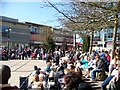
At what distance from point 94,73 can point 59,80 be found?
299 cm

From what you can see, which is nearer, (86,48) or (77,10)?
(77,10)

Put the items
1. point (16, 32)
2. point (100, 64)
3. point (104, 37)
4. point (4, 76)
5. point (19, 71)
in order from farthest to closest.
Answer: point (16, 32)
point (104, 37)
point (19, 71)
point (100, 64)
point (4, 76)

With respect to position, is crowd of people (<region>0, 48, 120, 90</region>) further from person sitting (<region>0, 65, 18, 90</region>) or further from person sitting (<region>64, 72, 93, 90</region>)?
person sitting (<region>0, 65, 18, 90</region>)

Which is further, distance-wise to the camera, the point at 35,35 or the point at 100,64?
the point at 35,35

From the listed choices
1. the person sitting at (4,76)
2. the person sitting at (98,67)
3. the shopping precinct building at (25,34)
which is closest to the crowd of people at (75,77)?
the person sitting at (98,67)

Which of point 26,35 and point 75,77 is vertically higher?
point 26,35

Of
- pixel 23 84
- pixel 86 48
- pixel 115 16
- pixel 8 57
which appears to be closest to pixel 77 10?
pixel 115 16

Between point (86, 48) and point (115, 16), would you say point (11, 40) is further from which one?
point (115, 16)

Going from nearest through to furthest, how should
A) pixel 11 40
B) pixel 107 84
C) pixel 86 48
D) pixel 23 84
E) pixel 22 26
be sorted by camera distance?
pixel 107 84, pixel 23 84, pixel 86 48, pixel 11 40, pixel 22 26

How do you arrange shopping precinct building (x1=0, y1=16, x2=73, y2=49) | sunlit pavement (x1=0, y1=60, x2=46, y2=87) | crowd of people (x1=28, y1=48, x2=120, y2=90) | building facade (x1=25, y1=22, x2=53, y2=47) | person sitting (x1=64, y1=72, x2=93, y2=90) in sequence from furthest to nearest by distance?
building facade (x1=25, y1=22, x2=53, y2=47)
shopping precinct building (x1=0, y1=16, x2=73, y2=49)
sunlit pavement (x1=0, y1=60, x2=46, y2=87)
crowd of people (x1=28, y1=48, x2=120, y2=90)
person sitting (x1=64, y1=72, x2=93, y2=90)

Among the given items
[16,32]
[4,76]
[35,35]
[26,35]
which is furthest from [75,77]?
[35,35]

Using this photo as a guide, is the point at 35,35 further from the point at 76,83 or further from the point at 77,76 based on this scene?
the point at 76,83

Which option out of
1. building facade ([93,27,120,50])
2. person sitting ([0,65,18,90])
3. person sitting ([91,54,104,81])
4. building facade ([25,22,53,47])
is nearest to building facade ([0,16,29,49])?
building facade ([25,22,53,47])

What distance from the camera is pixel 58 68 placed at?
11.8 meters
